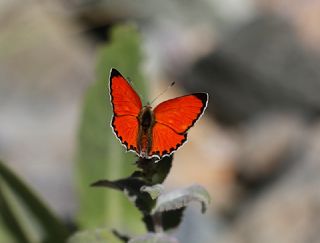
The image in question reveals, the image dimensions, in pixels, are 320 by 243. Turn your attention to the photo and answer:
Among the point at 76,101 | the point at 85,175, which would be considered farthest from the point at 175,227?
the point at 76,101

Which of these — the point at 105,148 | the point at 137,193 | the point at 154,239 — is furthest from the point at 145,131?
the point at 105,148

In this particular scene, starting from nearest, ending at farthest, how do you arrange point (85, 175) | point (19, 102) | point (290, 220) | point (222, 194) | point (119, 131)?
point (119, 131)
point (85, 175)
point (290, 220)
point (222, 194)
point (19, 102)

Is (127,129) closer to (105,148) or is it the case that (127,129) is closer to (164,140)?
(164,140)

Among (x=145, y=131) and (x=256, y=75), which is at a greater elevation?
(x=256, y=75)

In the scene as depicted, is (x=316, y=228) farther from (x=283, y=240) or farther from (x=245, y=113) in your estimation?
(x=245, y=113)

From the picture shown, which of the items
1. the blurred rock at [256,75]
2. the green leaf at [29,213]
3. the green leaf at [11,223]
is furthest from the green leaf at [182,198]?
the blurred rock at [256,75]

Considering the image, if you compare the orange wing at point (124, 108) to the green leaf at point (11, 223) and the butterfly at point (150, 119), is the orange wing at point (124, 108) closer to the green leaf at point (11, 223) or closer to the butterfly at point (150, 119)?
the butterfly at point (150, 119)
